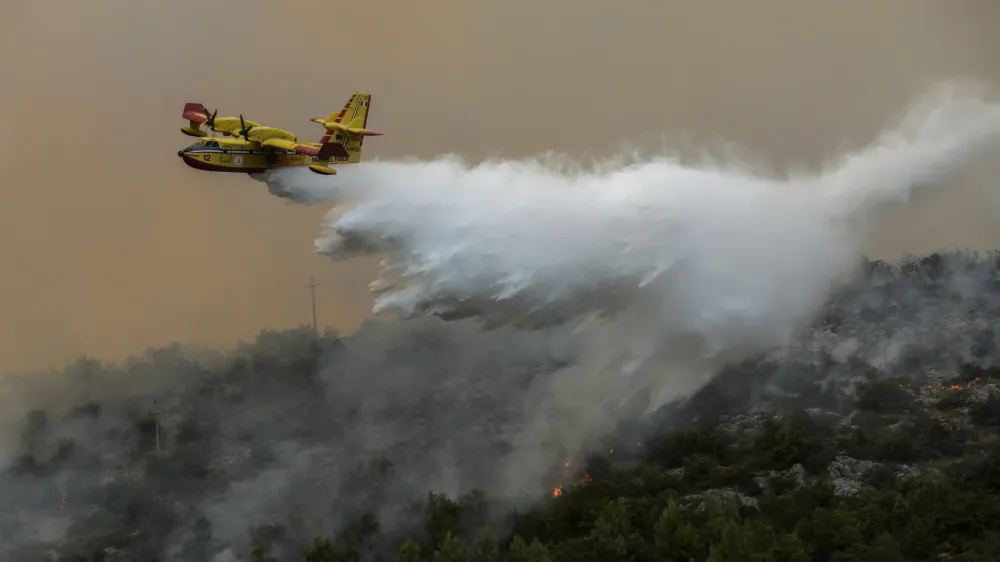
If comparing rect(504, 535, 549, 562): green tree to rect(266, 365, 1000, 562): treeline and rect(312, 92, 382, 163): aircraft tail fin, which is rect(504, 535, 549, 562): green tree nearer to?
rect(266, 365, 1000, 562): treeline

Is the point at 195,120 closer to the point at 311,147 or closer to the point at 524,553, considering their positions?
the point at 311,147

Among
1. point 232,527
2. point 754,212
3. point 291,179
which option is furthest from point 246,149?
point 232,527

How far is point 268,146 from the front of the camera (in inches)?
1446

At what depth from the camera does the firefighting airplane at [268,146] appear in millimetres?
36094

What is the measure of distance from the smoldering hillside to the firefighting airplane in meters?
19.4

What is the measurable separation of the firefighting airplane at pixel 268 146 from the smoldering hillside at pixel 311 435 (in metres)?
19.4

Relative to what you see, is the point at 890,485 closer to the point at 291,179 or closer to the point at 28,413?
the point at 291,179

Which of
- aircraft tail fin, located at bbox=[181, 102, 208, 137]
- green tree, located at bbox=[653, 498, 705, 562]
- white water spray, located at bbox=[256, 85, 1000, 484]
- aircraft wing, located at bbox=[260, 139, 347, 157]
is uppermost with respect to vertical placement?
aircraft tail fin, located at bbox=[181, 102, 208, 137]

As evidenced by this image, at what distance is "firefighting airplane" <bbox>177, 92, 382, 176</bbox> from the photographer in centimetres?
3609

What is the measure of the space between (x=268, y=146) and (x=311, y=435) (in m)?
34.7

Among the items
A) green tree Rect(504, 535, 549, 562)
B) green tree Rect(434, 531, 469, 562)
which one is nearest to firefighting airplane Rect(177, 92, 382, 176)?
green tree Rect(434, 531, 469, 562)

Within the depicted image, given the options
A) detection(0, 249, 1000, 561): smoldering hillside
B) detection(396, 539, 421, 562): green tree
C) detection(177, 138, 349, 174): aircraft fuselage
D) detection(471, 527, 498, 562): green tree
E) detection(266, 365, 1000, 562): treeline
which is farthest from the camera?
detection(0, 249, 1000, 561): smoldering hillside

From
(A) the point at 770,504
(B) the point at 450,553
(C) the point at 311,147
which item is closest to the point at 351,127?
(C) the point at 311,147

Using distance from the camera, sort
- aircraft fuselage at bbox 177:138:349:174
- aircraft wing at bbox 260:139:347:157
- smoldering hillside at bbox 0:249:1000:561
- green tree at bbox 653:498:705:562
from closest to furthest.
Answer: aircraft wing at bbox 260:139:347:157, aircraft fuselage at bbox 177:138:349:174, green tree at bbox 653:498:705:562, smoldering hillside at bbox 0:249:1000:561
